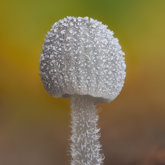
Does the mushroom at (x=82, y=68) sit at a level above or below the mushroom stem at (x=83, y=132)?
above

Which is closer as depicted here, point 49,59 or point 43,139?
point 49,59

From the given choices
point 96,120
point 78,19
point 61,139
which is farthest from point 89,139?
point 78,19

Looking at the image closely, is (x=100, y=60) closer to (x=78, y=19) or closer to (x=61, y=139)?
(x=78, y=19)

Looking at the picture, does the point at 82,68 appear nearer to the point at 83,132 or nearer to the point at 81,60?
the point at 81,60

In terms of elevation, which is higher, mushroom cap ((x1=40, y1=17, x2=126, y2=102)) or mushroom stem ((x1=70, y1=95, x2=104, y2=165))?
mushroom cap ((x1=40, y1=17, x2=126, y2=102))
